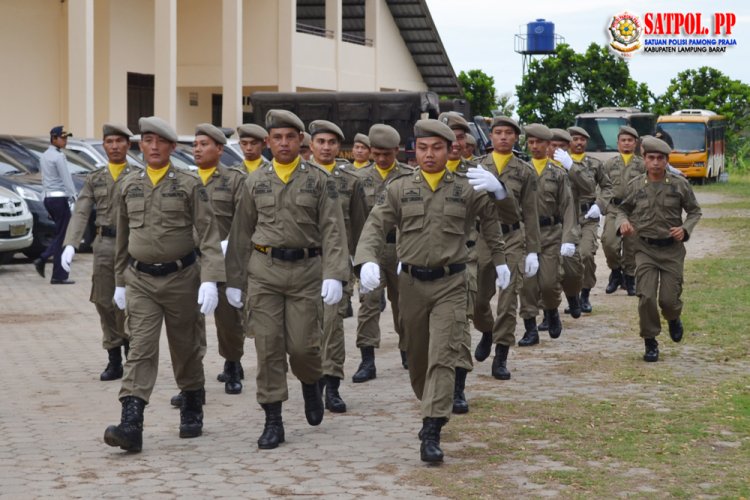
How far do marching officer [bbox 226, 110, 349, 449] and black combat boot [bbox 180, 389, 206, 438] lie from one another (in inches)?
21.1

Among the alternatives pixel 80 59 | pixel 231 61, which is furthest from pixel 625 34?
pixel 80 59

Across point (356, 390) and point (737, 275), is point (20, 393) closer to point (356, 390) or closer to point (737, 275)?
point (356, 390)

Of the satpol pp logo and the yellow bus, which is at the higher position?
the satpol pp logo

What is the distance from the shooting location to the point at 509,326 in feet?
36.4

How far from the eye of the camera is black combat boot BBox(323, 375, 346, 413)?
9703mm

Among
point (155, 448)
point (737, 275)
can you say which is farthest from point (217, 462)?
point (737, 275)

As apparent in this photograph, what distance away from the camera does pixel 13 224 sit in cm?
1970

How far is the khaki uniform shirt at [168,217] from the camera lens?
877 centimetres

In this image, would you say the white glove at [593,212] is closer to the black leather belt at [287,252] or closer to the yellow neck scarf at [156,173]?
the black leather belt at [287,252]

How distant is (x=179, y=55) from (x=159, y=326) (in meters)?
31.7

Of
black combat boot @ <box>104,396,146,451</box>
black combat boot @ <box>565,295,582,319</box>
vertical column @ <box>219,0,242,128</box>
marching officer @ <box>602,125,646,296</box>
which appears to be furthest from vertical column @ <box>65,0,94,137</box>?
black combat boot @ <box>104,396,146,451</box>

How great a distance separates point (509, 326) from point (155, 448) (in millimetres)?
3569

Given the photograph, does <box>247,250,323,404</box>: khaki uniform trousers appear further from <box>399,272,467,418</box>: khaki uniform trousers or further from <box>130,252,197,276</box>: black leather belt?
<box>399,272,467,418</box>: khaki uniform trousers

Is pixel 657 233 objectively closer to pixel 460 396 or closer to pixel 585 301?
pixel 460 396
